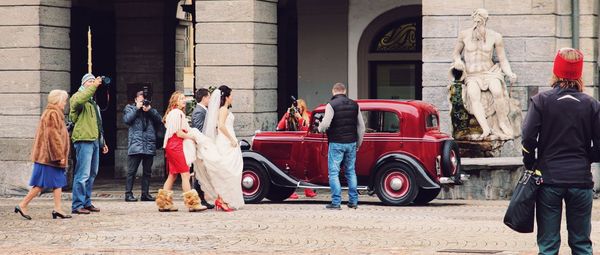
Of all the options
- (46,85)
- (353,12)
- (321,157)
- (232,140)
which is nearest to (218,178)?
(232,140)

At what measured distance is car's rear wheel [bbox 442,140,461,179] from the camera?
1958 cm

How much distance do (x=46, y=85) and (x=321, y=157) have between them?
22.0ft

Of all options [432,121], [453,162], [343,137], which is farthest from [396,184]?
[432,121]

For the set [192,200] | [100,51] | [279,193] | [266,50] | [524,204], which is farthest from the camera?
[100,51]

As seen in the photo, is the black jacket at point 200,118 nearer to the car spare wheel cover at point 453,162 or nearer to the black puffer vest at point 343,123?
the black puffer vest at point 343,123

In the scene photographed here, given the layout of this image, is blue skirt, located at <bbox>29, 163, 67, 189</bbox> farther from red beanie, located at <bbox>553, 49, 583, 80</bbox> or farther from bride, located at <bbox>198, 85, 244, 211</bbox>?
red beanie, located at <bbox>553, 49, 583, 80</bbox>

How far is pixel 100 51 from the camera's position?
32.8 metres

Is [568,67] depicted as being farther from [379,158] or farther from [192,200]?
[379,158]

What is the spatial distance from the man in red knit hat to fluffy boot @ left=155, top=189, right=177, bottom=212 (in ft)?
28.6

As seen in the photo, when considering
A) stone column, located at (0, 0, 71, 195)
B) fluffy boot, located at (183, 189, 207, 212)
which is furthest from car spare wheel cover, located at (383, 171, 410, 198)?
stone column, located at (0, 0, 71, 195)

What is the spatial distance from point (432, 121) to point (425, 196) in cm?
113

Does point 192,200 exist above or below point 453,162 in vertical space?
below

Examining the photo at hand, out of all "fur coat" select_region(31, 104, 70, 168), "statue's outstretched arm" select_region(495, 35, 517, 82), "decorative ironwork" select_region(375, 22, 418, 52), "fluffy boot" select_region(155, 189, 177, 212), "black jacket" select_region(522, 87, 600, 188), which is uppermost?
"decorative ironwork" select_region(375, 22, 418, 52)

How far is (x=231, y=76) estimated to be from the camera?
24.3 meters
